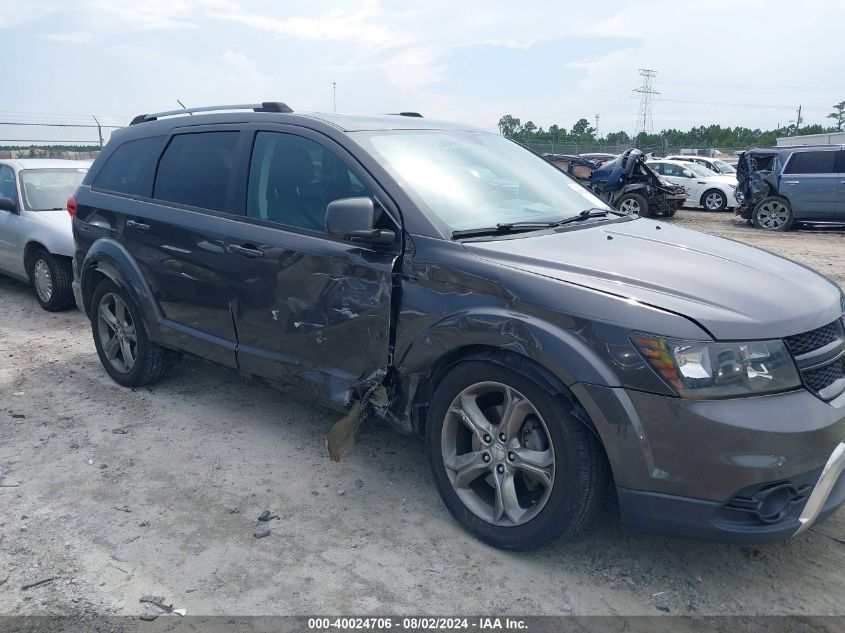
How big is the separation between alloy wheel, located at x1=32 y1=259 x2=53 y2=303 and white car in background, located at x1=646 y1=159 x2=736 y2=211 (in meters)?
17.2

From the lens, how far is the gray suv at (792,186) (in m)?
14.8

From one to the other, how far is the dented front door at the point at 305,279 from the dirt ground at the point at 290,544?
548 millimetres

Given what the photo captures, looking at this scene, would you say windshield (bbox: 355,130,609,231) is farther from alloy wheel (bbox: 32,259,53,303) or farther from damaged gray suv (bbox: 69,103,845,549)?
alloy wheel (bbox: 32,259,53,303)

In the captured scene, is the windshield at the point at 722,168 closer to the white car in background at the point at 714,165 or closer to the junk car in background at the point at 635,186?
the white car in background at the point at 714,165

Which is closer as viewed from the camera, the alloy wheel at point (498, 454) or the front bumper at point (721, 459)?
the front bumper at point (721, 459)

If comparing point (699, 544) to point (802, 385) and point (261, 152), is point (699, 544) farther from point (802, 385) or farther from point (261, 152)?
point (261, 152)

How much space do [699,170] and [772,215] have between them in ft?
19.4

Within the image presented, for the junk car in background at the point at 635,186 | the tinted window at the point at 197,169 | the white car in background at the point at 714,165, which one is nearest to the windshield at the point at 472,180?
the tinted window at the point at 197,169

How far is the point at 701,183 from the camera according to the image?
67.5ft

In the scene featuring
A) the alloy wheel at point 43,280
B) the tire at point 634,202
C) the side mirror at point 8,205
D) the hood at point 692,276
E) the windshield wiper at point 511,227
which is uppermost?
the windshield wiper at point 511,227

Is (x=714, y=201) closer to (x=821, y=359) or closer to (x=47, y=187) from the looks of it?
(x=47, y=187)

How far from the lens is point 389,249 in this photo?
3.31 m

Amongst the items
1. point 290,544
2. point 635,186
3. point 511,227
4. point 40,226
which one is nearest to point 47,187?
point 40,226

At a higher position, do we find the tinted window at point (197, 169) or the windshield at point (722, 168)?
the tinted window at point (197, 169)
